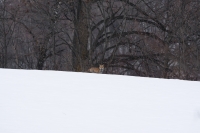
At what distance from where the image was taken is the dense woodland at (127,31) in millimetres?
11039

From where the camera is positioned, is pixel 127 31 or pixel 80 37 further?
pixel 80 37

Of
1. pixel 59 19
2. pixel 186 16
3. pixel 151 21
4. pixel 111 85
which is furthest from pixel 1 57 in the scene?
pixel 111 85

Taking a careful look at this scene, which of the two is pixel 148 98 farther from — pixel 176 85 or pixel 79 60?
pixel 79 60

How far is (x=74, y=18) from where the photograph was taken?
43.7 feet

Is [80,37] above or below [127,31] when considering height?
below

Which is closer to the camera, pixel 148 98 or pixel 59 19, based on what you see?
pixel 148 98

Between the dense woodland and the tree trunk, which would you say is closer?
the dense woodland

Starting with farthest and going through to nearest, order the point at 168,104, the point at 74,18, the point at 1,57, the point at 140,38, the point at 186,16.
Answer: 1. the point at 1,57
2. the point at 74,18
3. the point at 140,38
4. the point at 186,16
5. the point at 168,104

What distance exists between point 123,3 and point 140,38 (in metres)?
1.51

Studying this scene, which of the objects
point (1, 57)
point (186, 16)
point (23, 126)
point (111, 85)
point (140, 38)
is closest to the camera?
point (23, 126)

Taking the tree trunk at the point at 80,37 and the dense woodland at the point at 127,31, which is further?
the tree trunk at the point at 80,37

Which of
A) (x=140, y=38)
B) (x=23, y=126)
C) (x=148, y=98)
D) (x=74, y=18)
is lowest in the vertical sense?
(x=23, y=126)

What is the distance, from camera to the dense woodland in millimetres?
11039

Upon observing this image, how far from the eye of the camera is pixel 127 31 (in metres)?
12.7
